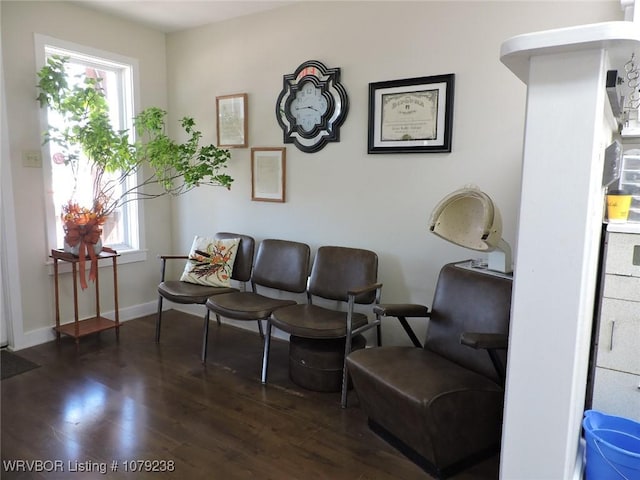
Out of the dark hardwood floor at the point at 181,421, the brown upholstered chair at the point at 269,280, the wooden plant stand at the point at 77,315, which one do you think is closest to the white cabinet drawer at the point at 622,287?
the dark hardwood floor at the point at 181,421

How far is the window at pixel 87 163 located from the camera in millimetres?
3332

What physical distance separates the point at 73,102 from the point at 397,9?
92.4 inches

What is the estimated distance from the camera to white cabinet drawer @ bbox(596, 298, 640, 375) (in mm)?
1760

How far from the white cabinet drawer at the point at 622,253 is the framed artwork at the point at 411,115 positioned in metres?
1.18

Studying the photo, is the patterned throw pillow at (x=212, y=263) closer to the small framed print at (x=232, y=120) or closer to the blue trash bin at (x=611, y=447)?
the small framed print at (x=232, y=120)

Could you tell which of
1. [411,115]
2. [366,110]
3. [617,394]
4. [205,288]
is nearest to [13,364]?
[205,288]

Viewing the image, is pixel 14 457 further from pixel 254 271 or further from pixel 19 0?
pixel 19 0

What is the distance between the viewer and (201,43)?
12.7 feet

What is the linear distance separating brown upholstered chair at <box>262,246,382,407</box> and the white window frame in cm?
179

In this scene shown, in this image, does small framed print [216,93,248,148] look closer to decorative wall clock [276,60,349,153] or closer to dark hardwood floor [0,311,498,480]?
decorative wall clock [276,60,349,153]

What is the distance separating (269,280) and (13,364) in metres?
1.81

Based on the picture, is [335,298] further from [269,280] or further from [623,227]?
[623,227]

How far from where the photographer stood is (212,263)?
11.6 feet

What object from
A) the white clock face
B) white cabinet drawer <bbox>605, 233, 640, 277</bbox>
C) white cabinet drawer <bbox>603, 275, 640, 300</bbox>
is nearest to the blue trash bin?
white cabinet drawer <bbox>603, 275, 640, 300</bbox>
